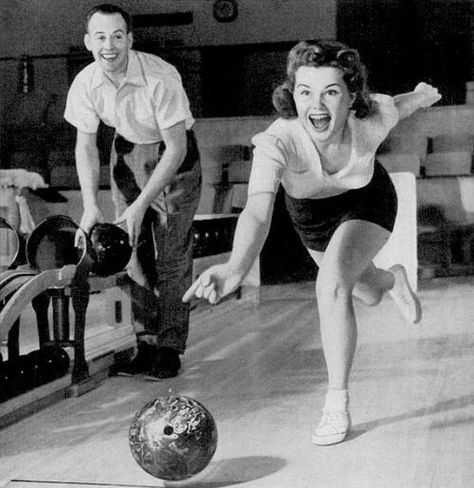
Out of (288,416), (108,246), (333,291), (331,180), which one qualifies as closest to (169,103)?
(108,246)

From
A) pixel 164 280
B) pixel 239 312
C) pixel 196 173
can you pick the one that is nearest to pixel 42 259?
pixel 164 280

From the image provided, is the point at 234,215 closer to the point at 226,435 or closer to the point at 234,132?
the point at 234,132

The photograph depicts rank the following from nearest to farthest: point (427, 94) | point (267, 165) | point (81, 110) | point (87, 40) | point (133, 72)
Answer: point (267, 165) → point (427, 94) → point (87, 40) → point (133, 72) → point (81, 110)

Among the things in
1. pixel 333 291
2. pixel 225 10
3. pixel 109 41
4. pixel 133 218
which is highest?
pixel 225 10

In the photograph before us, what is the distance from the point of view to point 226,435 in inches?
85.3

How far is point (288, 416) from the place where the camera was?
232cm

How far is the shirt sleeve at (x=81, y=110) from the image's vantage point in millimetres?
2758

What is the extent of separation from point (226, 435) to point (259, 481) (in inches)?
13.7

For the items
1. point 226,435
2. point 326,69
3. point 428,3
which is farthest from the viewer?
point 428,3

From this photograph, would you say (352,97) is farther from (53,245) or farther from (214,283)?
(53,245)

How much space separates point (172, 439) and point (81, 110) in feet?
4.68

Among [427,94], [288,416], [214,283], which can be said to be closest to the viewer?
[214,283]

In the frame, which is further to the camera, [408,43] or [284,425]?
[408,43]

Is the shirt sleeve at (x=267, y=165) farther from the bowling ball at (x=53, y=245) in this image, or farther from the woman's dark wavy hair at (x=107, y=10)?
the bowling ball at (x=53, y=245)
